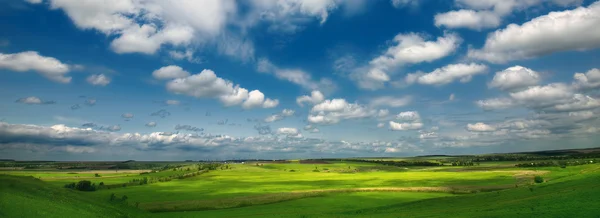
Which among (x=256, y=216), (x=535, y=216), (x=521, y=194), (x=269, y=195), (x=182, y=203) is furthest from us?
(x=269, y=195)

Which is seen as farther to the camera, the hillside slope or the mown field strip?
the mown field strip

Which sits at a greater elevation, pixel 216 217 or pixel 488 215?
pixel 488 215

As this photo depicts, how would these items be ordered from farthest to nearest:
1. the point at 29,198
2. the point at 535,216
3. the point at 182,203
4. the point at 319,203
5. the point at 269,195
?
1. the point at 269,195
2. the point at 182,203
3. the point at 319,203
4. the point at 29,198
5. the point at 535,216

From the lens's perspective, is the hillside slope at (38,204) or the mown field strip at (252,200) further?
the mown field strip at (252,200)

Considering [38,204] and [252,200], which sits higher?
[38,204]

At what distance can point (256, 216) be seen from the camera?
54969 mm

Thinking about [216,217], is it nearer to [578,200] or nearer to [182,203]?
[182,203]

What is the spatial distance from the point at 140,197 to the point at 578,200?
282 feet

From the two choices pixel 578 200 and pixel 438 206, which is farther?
pixel 438 206

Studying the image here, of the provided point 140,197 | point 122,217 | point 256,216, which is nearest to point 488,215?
point 256,216

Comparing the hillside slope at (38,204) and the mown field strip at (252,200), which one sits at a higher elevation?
the hillside slope at (38,204)

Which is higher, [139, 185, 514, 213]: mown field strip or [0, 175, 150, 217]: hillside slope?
[0, 175, 150, 217]: hillside slope

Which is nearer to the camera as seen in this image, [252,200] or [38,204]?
[38,204]

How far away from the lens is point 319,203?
69.9 meters
